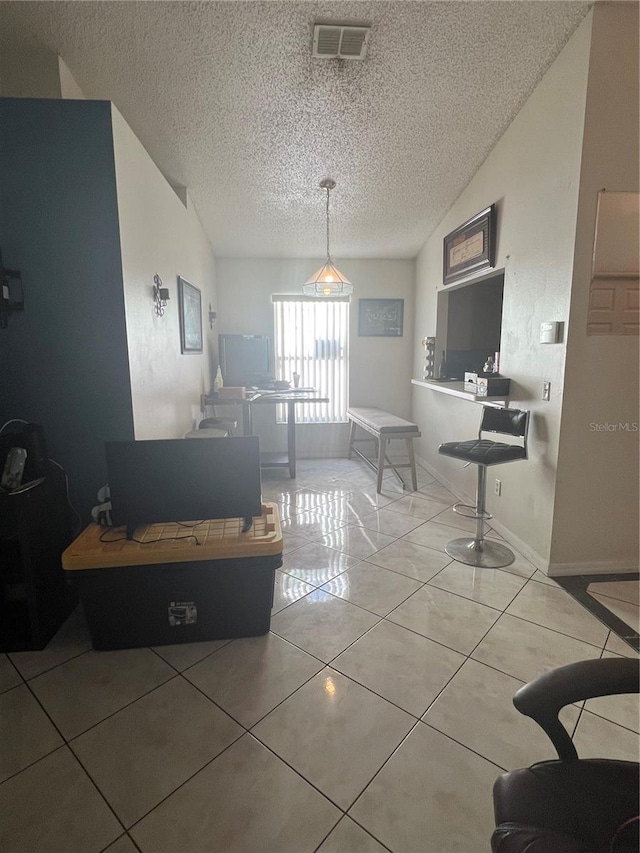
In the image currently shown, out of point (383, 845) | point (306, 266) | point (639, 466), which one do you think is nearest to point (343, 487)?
point (639, 466)

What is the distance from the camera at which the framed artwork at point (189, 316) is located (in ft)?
10.7

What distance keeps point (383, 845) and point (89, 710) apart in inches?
43.7

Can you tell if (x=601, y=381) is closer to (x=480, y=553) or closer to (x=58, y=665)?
(x=480, y=553)

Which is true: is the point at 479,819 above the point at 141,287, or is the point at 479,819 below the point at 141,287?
below

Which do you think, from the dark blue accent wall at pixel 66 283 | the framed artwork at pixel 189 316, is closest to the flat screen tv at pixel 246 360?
the framed artwork at pixel 189 316

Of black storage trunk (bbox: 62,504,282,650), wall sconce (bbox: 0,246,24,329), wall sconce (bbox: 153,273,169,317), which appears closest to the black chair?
black storage trunk (bbox: 62,504,282,650)

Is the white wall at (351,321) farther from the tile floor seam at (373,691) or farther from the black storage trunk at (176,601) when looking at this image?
the tile floor seam at (373,691)

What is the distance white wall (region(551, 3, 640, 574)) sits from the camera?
6.85ft

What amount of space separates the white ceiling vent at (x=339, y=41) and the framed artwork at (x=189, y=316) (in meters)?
1.73

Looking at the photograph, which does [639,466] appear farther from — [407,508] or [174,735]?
[174,735]

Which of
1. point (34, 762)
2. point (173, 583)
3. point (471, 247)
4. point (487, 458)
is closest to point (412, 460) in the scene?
point (487, 458)

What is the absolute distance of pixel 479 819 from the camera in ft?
3.87

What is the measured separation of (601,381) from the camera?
231 centimetres

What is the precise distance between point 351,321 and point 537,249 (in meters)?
2.88
